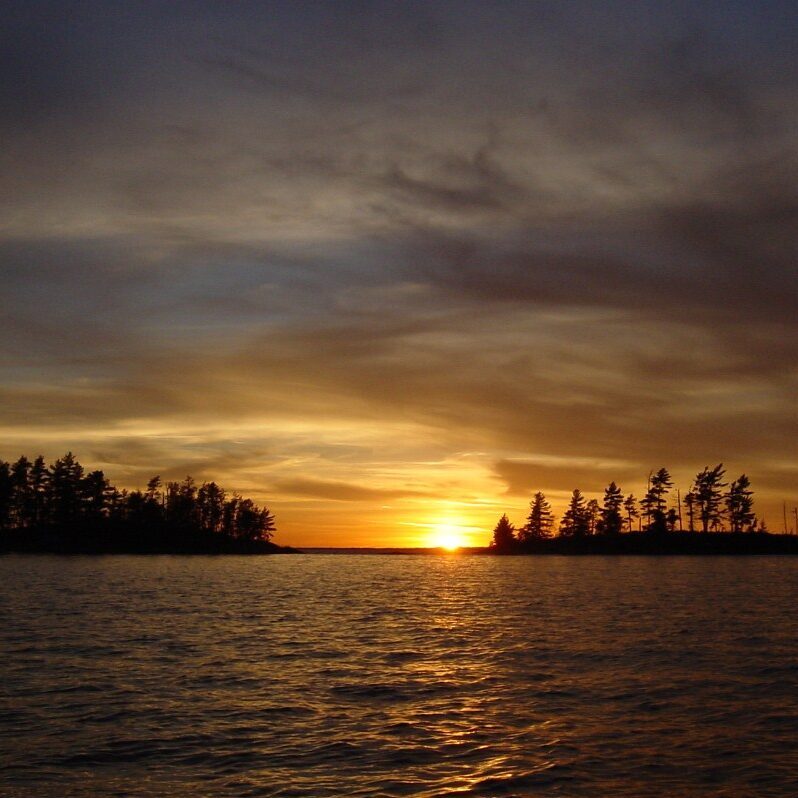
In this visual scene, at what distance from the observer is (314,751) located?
25.2 metres

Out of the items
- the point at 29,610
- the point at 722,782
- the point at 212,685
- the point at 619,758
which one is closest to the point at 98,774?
the point at 212,685

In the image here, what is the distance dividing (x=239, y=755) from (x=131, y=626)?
1490 inches

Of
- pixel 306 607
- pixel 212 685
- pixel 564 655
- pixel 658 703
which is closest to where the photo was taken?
pixel 658 703

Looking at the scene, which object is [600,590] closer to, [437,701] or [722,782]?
[437,701]

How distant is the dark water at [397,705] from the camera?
2262cm

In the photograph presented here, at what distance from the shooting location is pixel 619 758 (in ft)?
80.8

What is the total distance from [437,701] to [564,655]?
1530 centimetres

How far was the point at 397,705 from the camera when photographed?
32.1 metres

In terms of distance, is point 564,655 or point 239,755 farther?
point 564,655

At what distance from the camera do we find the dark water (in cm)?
2262

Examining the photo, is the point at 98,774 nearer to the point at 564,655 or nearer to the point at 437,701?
the point at 437,701

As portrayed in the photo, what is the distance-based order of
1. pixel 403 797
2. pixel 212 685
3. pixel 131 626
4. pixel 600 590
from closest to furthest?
pixel 403 797 < pixel 212 685 < pixel 131 626 < pixel 600 590

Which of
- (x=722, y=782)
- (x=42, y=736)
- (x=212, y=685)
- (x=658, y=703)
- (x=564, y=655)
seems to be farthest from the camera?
(x=564, y=655)

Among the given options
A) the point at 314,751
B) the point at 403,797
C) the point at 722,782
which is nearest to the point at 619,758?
the point at 722,782
